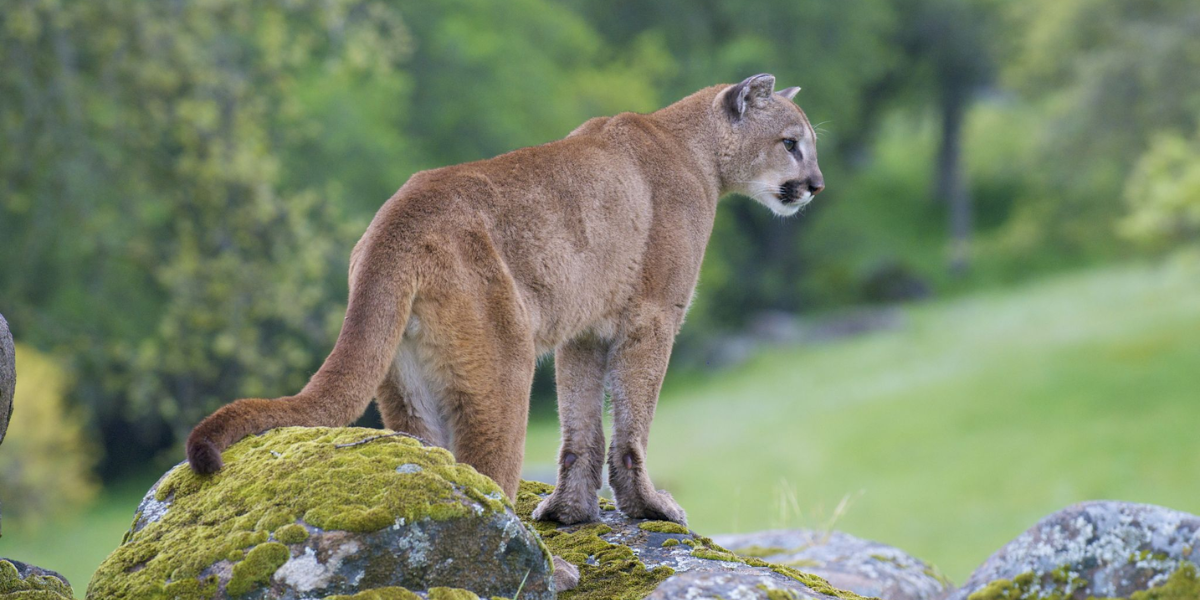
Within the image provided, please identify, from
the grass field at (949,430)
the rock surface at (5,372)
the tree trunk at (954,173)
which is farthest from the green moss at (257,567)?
the tree trunk at (954,173)

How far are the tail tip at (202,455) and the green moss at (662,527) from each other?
2.42 meters

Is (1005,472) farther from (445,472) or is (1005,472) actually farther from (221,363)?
(445,472)

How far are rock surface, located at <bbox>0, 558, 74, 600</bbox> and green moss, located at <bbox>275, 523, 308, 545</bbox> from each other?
110 centimetres

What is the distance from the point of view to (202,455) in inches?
194

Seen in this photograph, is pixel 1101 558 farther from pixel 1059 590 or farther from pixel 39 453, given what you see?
pixel 39 453

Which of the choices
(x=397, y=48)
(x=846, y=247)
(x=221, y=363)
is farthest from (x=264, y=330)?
(x=846, y=247)

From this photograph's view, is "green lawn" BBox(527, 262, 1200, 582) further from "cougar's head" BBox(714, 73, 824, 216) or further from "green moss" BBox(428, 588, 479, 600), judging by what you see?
"green moss" BBox(428, 588, 479, 600)

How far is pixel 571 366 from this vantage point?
6957 millimetres

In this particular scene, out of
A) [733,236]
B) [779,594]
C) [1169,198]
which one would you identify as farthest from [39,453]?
[733,236]

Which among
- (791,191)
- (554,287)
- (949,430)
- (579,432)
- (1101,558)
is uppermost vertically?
(949,430)

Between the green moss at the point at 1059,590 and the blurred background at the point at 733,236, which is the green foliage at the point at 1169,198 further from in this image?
the green moss at the point at 1059,590

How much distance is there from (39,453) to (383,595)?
2636 cm

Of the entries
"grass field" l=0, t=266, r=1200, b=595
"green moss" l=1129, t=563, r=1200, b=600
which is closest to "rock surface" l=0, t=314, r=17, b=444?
"green moss" l=1129, t=563, r=1200, b=600

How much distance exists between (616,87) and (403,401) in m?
41.7
